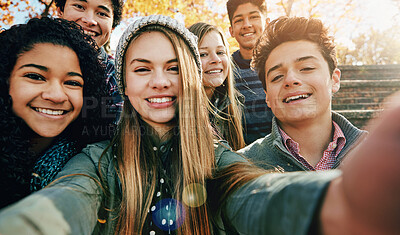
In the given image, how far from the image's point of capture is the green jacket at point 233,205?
61 cm

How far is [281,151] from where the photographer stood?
2.04 m

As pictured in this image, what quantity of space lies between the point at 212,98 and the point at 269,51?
111 centimetres

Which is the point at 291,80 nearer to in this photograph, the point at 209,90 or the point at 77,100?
the point at 209,90

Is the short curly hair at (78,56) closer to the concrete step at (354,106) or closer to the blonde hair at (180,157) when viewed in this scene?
the blonde hair at (180,157)

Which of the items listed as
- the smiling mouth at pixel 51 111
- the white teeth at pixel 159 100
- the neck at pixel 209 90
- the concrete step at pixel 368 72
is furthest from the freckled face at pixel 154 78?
the concrete step at pixel 368 72

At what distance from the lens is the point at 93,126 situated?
201cm

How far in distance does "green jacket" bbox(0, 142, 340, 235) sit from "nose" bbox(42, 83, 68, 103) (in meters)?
0.55

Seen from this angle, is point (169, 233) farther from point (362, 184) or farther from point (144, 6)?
point (144, 6)

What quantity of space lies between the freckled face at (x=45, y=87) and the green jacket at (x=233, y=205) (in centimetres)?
53

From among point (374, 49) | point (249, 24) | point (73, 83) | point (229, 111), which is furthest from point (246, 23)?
point (374, 49)

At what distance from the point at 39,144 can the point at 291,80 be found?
217 cm

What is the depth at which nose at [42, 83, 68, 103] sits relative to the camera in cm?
164

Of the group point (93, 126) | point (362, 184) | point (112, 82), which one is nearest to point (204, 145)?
point (93, 126)

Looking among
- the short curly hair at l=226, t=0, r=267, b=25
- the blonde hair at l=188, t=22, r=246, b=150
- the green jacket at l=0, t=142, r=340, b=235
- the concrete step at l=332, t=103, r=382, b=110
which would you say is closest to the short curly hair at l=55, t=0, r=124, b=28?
the blonde hair at l=188, t=22, r=246, b=150
